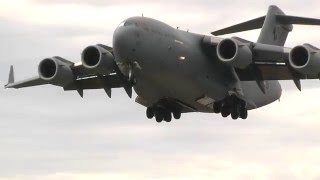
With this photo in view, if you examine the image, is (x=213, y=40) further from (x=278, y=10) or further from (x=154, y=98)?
(x=278, y=10)

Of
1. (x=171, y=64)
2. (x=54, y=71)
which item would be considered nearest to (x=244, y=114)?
(x=171, y=64)

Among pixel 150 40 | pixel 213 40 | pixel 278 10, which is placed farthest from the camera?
pixel 278 10

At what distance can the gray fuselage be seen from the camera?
104 ft

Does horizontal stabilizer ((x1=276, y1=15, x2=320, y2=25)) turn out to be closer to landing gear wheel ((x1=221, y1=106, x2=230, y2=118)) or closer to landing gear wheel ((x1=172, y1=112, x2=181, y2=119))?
landing gear wheel ((x1=221, y1=106, x2=230, y2=118))

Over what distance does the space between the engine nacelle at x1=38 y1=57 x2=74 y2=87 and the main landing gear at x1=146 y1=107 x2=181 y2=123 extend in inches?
140

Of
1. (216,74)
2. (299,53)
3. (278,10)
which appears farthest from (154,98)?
(278,10)

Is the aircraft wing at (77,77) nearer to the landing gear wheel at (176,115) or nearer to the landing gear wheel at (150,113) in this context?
the landing gear wheel at (150,113)

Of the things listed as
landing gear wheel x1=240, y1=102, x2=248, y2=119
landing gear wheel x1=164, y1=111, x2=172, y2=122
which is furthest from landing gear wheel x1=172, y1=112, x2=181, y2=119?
landing gear wheel x1=240, y1=102, x2=248, y2=119

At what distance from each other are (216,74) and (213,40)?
1262 mm

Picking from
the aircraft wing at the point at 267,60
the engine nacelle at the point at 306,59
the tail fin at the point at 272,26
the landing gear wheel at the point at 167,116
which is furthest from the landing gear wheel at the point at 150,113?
the engine nacelle at the point at 306,59

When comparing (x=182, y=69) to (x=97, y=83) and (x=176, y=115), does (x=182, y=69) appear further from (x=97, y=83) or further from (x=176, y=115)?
(x=97, y=83)

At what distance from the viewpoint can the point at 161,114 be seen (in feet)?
120

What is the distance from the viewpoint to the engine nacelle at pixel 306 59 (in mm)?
31891

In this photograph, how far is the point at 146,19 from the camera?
3262 centimetres
